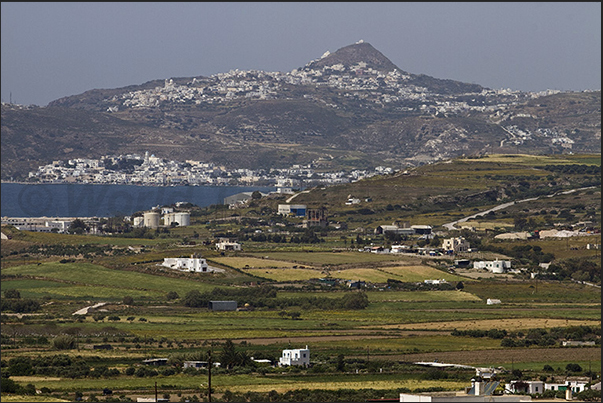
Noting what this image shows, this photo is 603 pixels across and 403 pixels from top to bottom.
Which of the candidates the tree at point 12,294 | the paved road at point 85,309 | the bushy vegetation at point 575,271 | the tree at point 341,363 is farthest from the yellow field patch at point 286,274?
the tree at point 341,363

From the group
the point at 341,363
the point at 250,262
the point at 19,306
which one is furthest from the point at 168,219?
the point at 341,363

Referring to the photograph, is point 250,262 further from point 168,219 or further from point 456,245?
point 168,219

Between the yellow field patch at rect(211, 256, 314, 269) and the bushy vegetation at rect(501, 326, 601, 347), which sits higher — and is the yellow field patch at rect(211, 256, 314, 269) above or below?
above

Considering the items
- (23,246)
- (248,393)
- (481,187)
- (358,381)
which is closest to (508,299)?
(358,381)

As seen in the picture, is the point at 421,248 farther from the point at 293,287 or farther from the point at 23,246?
the point at 23,246

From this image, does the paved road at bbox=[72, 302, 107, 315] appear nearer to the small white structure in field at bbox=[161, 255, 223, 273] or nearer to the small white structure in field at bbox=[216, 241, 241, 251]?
the small white structure in field at bbox=[161, 255, 223, 273]

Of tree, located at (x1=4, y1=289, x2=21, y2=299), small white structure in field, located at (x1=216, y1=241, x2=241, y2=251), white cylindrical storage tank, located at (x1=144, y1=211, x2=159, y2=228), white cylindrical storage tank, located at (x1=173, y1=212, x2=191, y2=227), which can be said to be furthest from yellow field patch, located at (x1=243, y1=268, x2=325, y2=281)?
white cylindrical storage tank, located at (x1=173, y1=212, x2=191, y2=227)
